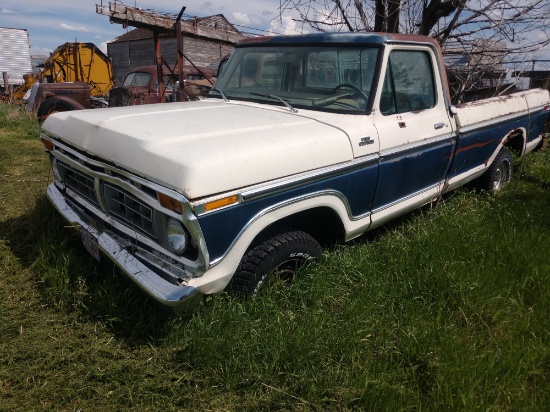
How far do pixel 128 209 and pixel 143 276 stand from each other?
1.46 ft

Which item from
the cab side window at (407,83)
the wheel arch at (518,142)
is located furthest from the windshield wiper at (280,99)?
the wheel arch at (518,142)

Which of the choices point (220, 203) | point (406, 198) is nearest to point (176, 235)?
point (220, 203)

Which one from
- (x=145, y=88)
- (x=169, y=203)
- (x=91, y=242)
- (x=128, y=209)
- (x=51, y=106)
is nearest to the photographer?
(x=169, y=203)

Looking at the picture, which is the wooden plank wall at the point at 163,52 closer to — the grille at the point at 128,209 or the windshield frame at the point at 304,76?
the windshield frame at the point at 304,76

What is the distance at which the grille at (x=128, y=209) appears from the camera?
2533 millimetres

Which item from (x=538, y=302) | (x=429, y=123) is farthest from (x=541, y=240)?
(x=429, y=123)

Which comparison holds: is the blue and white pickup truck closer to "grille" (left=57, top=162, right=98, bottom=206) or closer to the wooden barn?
"grille" (left=57, top=162, right=98, bottom=206)

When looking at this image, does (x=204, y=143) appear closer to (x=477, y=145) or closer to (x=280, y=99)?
(x=280, y=99)

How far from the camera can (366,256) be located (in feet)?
11.0

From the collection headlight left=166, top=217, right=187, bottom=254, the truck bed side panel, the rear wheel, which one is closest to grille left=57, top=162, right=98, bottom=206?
headlight left=166, top=217, right=187, bottom=254

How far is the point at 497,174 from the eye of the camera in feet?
16.9

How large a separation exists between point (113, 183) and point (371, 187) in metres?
1.67

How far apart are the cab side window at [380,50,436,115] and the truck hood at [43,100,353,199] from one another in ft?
2.33

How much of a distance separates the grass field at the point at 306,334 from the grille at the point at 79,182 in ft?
1.44
